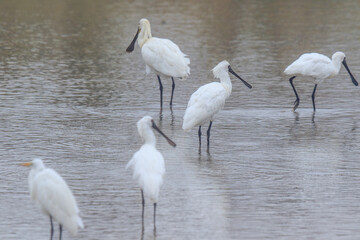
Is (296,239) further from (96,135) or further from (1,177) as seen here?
(96,135)

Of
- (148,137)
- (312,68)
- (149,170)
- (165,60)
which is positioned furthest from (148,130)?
(312,68)

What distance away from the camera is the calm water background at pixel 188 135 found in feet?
27.5

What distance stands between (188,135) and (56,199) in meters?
5.42

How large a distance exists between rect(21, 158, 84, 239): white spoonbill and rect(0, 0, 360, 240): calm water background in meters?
0.68

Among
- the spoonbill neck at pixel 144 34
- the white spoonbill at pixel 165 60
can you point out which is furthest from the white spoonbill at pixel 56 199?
the spoonbill neck at pixel 144 34

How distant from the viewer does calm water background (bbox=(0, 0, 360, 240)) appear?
837 cm

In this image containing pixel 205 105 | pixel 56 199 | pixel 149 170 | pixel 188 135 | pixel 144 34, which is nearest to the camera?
pixel 56 199

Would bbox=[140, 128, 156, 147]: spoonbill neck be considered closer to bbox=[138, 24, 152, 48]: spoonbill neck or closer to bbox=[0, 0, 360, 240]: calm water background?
bbox=[0, 0, 360, 240]: calm water background

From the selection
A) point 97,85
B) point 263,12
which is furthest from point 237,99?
point 263,12

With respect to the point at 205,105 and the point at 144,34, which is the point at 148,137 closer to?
the point at 205,105

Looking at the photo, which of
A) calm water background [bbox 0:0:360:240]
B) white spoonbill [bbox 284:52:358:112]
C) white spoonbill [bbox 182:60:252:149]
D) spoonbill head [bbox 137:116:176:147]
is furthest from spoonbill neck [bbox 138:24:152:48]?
spoonbill head [bbox 137:116:176:147]

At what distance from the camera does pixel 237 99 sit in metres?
15.1

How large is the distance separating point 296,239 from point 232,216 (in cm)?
90

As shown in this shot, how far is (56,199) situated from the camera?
7145 millimetres
